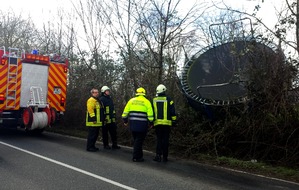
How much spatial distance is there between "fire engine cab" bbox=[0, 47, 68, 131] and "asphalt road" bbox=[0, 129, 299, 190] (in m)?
1.86

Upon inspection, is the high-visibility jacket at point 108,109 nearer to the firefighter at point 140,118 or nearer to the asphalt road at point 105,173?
the asphalt road at point 105,173

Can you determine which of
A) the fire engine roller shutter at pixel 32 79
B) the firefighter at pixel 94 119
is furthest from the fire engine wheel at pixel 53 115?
the firefighter at pixel 94 119

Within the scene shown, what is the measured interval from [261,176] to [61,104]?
22.8ft

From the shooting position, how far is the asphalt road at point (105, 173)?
5234 millimetres

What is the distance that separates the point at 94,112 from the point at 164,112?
2018 mm

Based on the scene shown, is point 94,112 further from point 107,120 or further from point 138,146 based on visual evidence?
point 138,146

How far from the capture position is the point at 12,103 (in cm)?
990

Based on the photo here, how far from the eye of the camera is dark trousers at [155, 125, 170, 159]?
7406 mm

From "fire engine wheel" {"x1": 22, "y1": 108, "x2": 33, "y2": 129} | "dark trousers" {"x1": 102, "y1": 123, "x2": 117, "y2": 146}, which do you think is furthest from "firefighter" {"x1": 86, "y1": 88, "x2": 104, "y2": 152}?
"fire engine wheel" {"x1": 22, "y1": 108, "x2": 33, "y2": 129}

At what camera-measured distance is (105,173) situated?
234 inches

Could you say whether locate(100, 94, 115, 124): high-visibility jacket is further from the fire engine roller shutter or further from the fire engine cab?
the fire engine roller shutter

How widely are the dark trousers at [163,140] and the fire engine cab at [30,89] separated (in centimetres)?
409

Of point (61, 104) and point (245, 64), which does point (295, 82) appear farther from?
point (61, 104)

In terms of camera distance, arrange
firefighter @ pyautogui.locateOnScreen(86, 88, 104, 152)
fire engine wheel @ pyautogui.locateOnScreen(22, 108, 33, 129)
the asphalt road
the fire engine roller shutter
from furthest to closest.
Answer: the fire engine roller shutter, fire engine wheel @ pyautogui.locateOnScreen(22, 108, 33, 129), firefighter @ pyautogui.locateOnScreen(86, 88, 104, 152), the asphalt road
